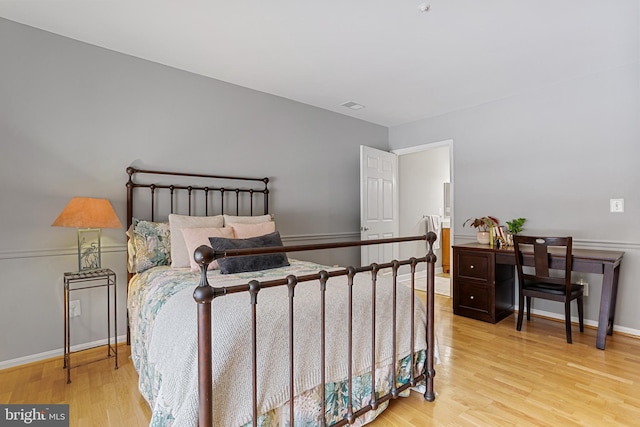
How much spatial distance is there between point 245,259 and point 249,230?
19.7 inches

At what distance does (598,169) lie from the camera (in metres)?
3.11

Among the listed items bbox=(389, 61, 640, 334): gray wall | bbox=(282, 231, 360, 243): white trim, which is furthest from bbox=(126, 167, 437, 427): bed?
bbox=(389, 61, 640, 334): gray wall

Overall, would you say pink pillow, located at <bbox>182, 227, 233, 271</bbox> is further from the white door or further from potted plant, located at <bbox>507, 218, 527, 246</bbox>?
potted plant, located at <bbox>507, 218, 527, 246</bbox>

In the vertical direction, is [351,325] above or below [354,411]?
above

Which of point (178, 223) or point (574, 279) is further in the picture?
point (574, 279)

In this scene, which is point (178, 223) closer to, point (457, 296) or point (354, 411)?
point (354, 411)

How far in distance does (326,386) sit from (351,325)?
0.31 m

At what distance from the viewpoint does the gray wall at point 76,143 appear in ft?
7.64

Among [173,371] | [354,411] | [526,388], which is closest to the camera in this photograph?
[173,371]

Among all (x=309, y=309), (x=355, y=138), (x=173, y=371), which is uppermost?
(x=355, y=138)

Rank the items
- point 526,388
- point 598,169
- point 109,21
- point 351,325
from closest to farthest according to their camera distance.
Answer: point 351,325 < point 526,388 < point 109,21 < point 598,169

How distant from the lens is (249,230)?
9.18 feet

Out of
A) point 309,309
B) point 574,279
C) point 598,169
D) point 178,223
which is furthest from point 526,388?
point 178,223

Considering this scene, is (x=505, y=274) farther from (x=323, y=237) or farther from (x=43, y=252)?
(x=43, y=252)
